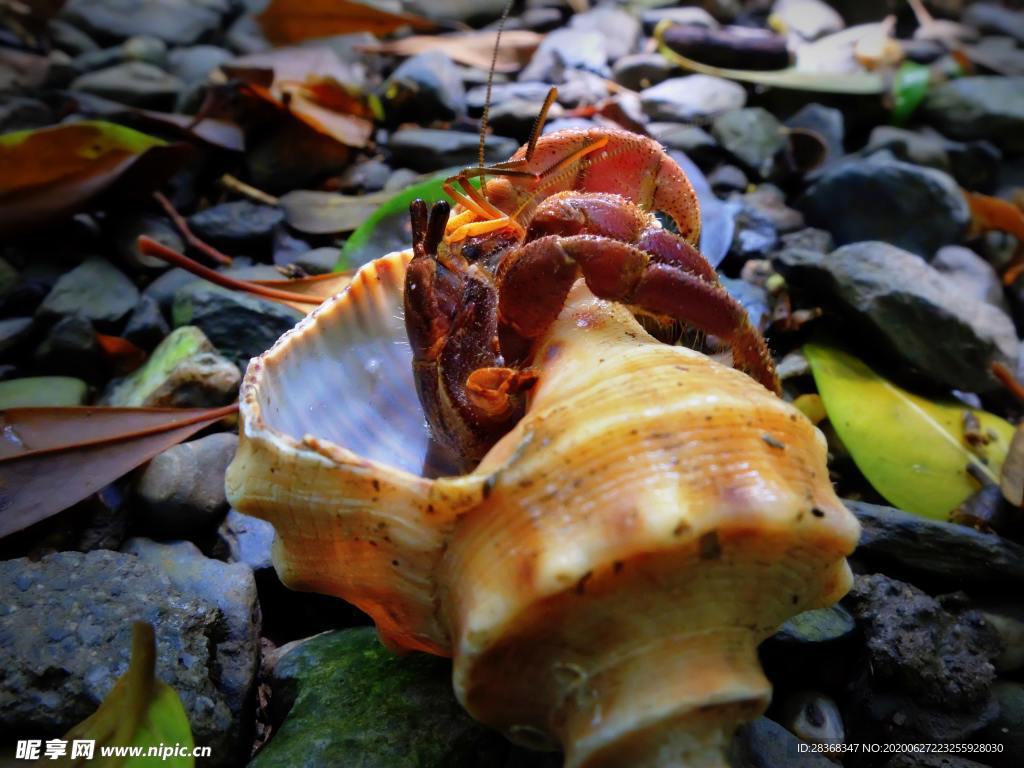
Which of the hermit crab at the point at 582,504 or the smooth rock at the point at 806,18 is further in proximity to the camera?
the smooth rock at the point at 806,18

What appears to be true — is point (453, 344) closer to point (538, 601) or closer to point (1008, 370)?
point (538, 601)

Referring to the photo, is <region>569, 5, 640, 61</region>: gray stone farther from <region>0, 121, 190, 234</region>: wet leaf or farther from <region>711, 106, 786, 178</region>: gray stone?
<region>0, 121, 190, 234</region>: wet leaf

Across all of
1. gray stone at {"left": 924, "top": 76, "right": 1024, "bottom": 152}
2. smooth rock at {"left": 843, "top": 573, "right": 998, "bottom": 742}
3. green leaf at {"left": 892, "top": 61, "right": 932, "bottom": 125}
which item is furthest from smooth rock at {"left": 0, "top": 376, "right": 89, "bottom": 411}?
gray stone at {"left": 924, "top": 76, "right": 1024, "bottom": 152}

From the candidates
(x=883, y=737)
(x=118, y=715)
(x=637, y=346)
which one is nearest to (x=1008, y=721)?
(x=883, y=737)

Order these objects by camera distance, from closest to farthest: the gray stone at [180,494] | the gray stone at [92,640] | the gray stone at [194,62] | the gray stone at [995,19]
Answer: the gray stone at [92,640], the gray stone at [180,494], the gray stone at [194,62], the gray stone at [995,19]

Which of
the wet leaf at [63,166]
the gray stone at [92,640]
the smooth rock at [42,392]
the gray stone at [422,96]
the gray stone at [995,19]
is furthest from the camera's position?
the gray stone at [995,19]

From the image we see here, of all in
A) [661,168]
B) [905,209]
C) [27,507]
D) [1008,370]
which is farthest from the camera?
[905,209]

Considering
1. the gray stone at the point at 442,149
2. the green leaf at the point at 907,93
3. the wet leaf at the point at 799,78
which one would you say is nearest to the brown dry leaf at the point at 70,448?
the gray stone at the point at 442,149

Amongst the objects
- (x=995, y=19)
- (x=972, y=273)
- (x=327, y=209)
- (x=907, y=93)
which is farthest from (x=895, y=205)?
(x=995, y=19)

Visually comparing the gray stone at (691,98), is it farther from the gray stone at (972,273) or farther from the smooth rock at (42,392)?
the smooth rock at (42,392)
